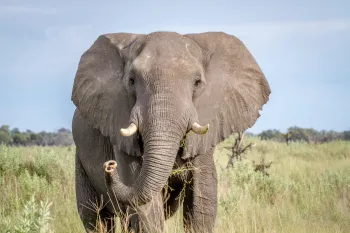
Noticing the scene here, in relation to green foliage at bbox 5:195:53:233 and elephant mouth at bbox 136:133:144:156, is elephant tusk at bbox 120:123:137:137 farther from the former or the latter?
green foliage at bbox 5:195:53:233

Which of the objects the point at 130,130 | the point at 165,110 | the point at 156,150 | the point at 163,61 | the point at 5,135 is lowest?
the point at 5,135

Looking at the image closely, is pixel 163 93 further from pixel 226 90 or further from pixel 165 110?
pixel 226 90

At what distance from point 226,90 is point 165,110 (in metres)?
1.13

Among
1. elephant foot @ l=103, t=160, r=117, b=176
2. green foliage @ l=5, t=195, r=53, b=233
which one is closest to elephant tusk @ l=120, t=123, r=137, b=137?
elephant foot @ l=103, t=160, r=117, b=176

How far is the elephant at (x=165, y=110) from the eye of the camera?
5.59 m

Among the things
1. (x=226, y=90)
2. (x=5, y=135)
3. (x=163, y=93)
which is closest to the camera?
(x=163, y=93)

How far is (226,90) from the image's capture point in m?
6.46

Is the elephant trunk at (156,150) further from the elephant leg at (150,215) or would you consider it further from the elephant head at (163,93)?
the elephant leg at (150,215)

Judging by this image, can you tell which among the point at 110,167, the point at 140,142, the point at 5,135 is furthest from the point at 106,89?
the point at 5,135

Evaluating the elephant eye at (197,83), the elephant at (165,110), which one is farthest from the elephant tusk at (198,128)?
the elephant eye at (197,83)

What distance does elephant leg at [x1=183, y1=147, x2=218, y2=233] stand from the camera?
21.1ft

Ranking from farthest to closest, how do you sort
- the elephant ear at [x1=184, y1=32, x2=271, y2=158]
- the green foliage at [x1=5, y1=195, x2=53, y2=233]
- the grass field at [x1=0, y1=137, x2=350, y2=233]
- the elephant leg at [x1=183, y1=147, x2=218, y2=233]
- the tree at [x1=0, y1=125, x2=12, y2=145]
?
the tree at [x1=0, y1=125, x2=12, y2=145] < the grass field at [x1=0, y1=137, x2=350, y2=233] < the elephant leg at [x1=183, y1=147, x2=218, y2=233] < the elephant ear at [x1=184, y1=32, x2=271, y2=158] < the green foliage at [x1=5, y1=195, x2=53, y2=233]

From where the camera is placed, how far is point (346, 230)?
867 centimetres

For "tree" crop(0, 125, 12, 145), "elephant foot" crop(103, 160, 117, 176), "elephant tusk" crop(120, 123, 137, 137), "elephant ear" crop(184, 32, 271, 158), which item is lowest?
"tree" crop(0, 125, 12, 145)
